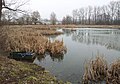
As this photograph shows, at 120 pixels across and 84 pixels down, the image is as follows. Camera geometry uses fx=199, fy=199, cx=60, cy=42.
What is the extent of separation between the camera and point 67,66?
13.2 m

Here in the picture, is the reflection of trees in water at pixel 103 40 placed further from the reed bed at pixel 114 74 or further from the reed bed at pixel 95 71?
the reed bed at pixel 114 74

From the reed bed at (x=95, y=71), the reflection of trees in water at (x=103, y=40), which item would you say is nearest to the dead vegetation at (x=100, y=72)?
the reed bed at (x=95, y=71)

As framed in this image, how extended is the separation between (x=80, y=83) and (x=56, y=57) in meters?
6.85

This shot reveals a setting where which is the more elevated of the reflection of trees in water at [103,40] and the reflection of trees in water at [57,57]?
the reflection of trees in water at [103,40]

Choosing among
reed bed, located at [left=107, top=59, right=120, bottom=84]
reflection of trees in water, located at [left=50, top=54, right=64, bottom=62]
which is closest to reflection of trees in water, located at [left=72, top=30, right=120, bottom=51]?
reflection of trees in water, located at [left=50, top=54, right=64, bottom=62]

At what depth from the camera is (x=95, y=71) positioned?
33.9 feet

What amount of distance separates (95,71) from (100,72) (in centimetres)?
48

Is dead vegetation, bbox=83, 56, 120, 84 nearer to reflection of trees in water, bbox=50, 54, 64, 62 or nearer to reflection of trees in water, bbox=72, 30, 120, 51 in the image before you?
reflection of trees in water, bbox=50, 54, 64, 62

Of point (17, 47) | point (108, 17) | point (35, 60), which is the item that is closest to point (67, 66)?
point (35, 60)

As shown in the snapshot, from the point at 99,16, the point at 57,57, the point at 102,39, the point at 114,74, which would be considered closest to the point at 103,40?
the point at 102,39

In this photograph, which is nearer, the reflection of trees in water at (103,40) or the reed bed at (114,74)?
the reed bed at (114,74)

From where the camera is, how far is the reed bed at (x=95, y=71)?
991cm

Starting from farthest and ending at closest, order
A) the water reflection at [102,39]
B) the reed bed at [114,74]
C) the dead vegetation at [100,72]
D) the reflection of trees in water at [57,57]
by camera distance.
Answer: the water reflection at [102,39] < the reflection of trees in water at [57,57] < the dead vegetation at [100,72] < the reed bed at [114,74]

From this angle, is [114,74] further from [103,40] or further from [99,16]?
[99,16]
